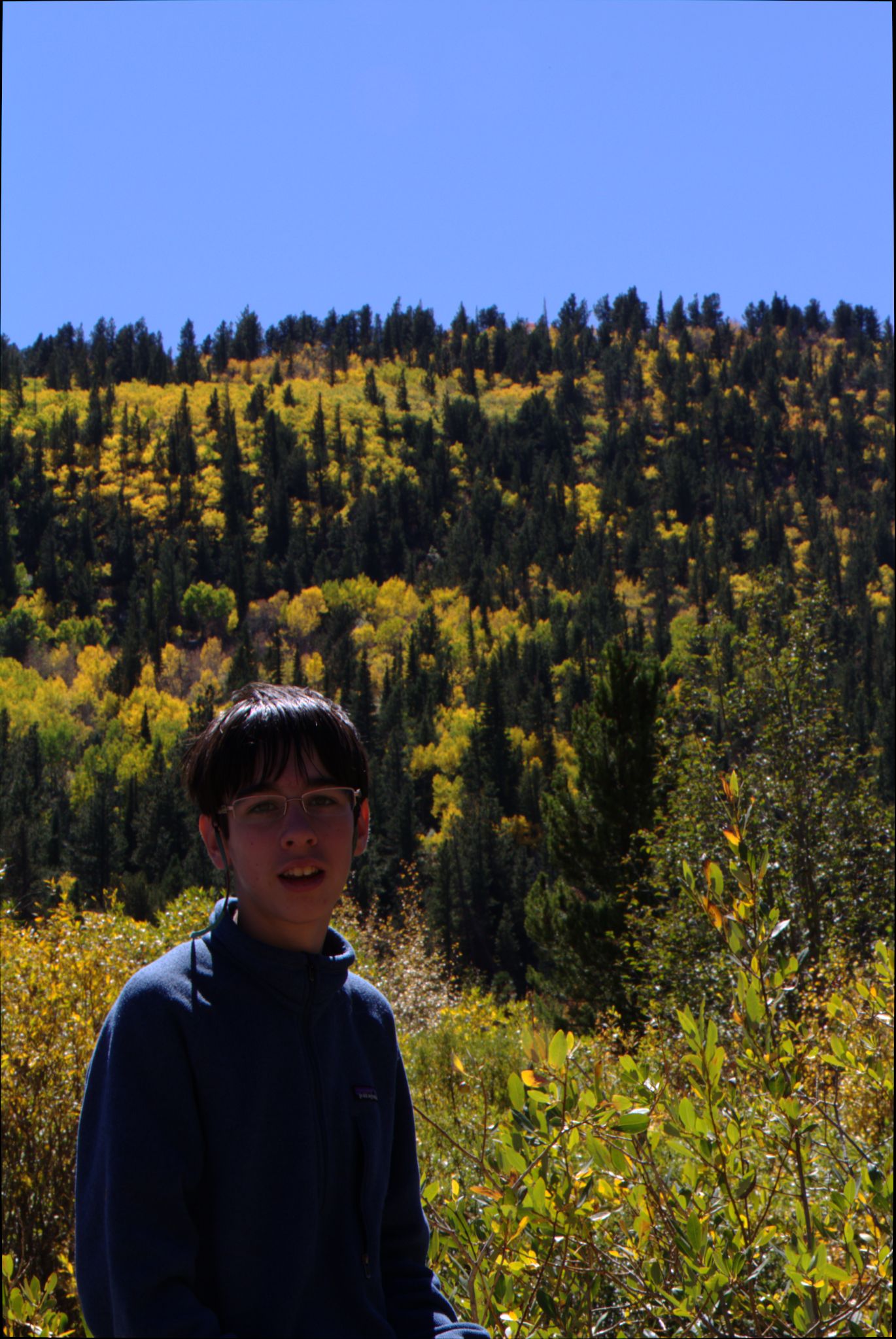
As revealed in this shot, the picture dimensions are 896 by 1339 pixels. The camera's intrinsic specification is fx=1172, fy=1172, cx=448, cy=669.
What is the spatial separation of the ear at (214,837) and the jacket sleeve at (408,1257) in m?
0.43

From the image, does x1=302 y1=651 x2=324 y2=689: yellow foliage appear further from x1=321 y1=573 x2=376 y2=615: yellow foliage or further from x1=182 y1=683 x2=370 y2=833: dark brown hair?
x1=182 y1=683 x2=370 y2=833: dark brown hair

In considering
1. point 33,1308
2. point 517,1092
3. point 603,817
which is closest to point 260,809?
point 517,1092

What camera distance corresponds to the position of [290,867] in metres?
1.67

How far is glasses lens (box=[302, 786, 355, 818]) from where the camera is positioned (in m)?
1.71

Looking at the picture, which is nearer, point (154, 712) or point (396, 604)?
point (154, 712)

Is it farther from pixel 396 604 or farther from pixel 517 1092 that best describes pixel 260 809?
pixel 396 604

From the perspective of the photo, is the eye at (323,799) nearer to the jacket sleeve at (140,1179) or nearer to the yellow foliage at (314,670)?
the jacket sleeve at (140,1179)

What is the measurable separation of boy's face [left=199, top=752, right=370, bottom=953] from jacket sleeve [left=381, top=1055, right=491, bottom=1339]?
326 mm

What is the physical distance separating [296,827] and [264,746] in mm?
128

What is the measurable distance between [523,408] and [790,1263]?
166100mm

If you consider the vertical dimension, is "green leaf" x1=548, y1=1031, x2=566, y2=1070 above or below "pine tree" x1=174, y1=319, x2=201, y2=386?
below

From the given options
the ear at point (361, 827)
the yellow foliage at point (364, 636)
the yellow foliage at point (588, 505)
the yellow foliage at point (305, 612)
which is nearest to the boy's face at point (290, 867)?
the ear at point (361, 827)

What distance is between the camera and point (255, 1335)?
1441mm

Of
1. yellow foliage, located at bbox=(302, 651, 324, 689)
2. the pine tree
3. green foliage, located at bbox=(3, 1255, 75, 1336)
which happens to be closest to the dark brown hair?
green foliage, located at bbox=(3, 1255, 75, 1336)
